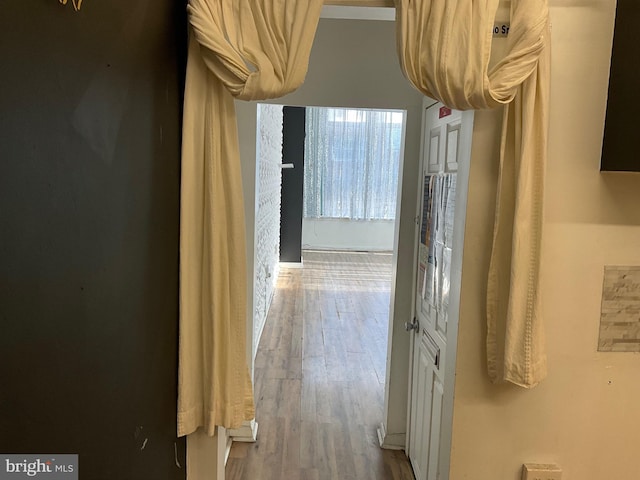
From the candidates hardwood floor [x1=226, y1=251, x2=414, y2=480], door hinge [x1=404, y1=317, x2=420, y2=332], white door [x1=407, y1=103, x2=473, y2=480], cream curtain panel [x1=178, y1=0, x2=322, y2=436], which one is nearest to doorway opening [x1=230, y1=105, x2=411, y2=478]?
hardwood floor [x1=226, y1=251, x2=414, y2=480]

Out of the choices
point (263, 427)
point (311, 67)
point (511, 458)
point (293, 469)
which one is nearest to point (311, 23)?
point (311, 67)

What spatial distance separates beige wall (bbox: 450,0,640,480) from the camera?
172 cm

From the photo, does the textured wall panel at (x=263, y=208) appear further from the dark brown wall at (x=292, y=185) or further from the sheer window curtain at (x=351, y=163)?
the sheer window curtain at (x=351, y=163)

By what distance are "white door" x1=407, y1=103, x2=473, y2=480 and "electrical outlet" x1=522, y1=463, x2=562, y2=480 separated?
0.99 feet

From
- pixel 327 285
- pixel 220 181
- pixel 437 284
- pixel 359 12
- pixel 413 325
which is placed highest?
pixel 359 12

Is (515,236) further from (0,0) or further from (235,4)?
(0,0)

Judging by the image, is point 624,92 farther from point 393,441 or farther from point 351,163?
point 351,163

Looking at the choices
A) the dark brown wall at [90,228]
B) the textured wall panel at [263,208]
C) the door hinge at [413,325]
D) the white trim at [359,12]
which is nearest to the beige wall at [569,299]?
the white trim at [359,12]

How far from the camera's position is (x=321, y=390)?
12.8ft

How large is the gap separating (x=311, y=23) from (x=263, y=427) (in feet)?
8.85

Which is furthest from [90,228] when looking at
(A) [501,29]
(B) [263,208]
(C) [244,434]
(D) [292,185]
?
(D) [292,185]

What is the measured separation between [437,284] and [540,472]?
87 cm

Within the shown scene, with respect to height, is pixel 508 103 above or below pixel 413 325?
above

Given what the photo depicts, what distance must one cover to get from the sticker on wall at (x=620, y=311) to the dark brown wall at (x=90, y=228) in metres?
1.59
